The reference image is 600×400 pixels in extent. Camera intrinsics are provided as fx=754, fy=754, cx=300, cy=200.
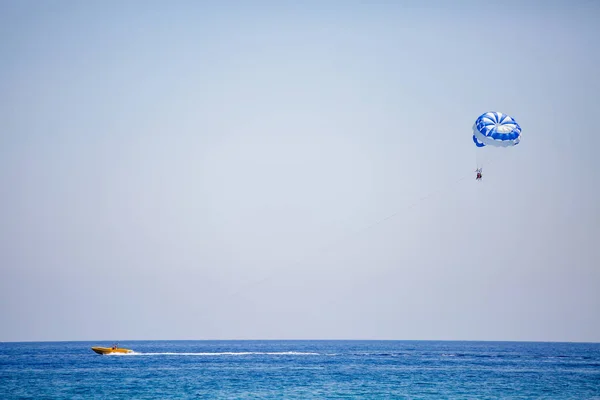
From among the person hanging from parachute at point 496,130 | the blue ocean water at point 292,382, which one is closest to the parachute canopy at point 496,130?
the person hanging from parachute at point 496,130

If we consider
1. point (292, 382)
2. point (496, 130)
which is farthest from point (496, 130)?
point (292, 382)

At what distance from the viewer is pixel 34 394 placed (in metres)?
52.7

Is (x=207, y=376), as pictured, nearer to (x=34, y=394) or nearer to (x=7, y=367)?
(x=34, y=394)

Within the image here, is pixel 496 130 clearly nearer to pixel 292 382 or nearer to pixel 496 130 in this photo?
pixel 496 130

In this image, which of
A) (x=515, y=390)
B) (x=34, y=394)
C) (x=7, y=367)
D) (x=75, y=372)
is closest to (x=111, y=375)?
(x=75, y=372)

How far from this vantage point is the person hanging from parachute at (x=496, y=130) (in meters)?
55.7

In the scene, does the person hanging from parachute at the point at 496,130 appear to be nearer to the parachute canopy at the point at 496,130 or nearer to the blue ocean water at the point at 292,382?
the parachute canopy at the point at 496,130

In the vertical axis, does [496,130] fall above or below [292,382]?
above

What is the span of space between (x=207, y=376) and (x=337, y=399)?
2024cm

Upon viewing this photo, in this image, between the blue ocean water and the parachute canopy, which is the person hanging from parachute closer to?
the parachute canopy

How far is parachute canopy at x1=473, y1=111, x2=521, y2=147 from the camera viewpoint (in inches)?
2192

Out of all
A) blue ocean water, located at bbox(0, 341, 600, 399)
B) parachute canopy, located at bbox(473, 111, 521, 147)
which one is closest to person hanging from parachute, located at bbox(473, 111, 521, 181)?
parachute canopy, located at bbox(473, 111, 521, 147)

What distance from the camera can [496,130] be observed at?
55.8 meters

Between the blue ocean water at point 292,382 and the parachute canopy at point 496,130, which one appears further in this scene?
the parachute canopy at point 496,130
